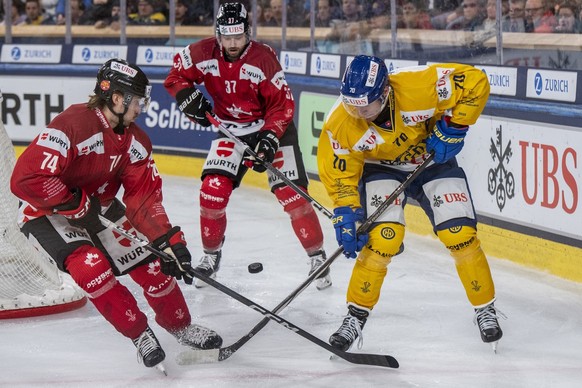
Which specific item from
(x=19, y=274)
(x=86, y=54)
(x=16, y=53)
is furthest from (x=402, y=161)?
(x=16, y=53)

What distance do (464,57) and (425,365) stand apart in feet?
8.25

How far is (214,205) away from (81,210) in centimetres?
138

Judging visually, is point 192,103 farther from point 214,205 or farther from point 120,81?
point 120,81

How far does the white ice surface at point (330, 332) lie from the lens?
3.90 metres

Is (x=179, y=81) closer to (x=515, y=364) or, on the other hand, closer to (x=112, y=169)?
(x=112, y=169)

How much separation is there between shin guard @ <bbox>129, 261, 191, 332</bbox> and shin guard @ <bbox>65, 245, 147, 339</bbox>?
6.5 inches

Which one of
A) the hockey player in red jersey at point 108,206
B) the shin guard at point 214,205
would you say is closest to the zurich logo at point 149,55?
the shin guard at point 214,205

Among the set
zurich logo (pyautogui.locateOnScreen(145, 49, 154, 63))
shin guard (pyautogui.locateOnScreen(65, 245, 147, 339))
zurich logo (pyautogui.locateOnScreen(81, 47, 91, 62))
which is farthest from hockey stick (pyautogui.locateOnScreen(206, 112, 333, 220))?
zurich logo (pyautogui.locateOnScreen(81, 47, 91, 62))

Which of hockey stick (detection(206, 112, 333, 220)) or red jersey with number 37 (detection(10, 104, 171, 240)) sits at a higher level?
red jersey with number 37 (detection(10, 104, 171, 240))

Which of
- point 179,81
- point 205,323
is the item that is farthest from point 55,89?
point 205,323

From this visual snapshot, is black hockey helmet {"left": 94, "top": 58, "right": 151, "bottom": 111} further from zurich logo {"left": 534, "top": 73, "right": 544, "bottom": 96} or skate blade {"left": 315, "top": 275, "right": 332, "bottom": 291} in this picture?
zurich logo {"left": 534, "top": 73, "right": 544, "bottom": 96}

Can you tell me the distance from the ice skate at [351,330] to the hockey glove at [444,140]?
0.65 m

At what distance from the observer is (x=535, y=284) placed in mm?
5145

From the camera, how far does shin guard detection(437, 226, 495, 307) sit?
4.04 metres
